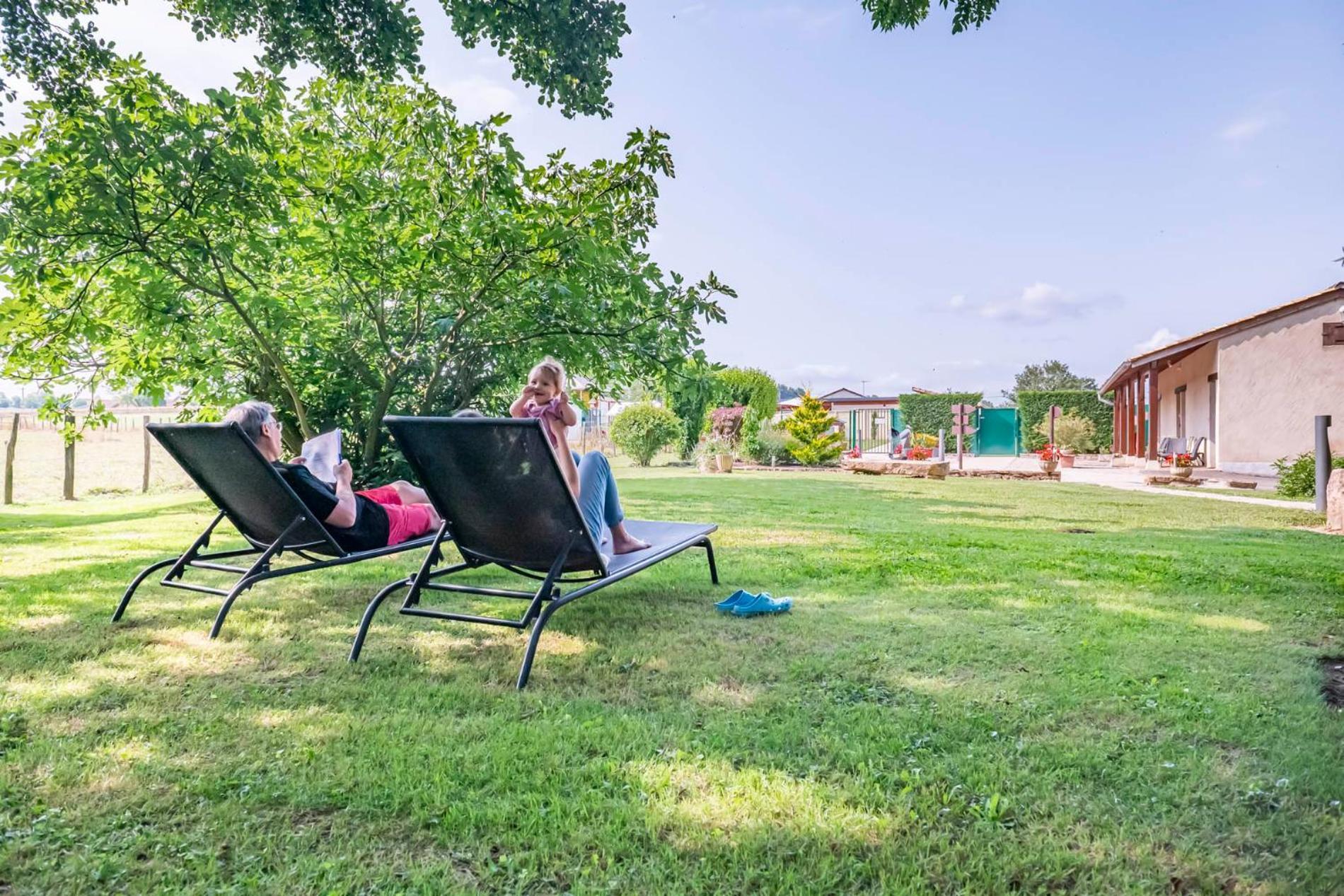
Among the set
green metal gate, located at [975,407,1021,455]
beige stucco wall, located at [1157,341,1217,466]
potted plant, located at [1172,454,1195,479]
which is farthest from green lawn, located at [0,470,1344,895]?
green metal gate, located at [975,407,1021,455]

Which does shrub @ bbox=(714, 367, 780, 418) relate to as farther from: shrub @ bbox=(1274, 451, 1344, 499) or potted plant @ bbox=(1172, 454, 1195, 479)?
shrub @ bbox=(1274, 451, 1344, 499)

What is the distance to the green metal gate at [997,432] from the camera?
2633 cm

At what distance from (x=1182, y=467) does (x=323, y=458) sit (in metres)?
14.8

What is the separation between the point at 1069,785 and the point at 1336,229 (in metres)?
3.46

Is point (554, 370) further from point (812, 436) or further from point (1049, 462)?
point (812, 436)

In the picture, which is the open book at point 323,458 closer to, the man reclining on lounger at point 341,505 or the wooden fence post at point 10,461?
the man reclining on lounger at point 341,505

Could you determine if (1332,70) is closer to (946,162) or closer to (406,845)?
(406,845)

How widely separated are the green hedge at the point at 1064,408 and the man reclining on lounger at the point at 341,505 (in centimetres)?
2428

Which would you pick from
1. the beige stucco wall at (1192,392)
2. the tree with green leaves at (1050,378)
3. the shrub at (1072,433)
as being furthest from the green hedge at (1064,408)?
the tree with green leaves at (1050,378)

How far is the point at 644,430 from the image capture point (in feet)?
61.0

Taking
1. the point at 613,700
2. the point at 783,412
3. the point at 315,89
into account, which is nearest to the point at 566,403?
the point at 613,700

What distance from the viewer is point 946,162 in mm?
24062

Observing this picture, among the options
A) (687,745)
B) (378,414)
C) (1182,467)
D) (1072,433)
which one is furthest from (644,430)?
(687,745)

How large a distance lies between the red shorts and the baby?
0.81 meters
